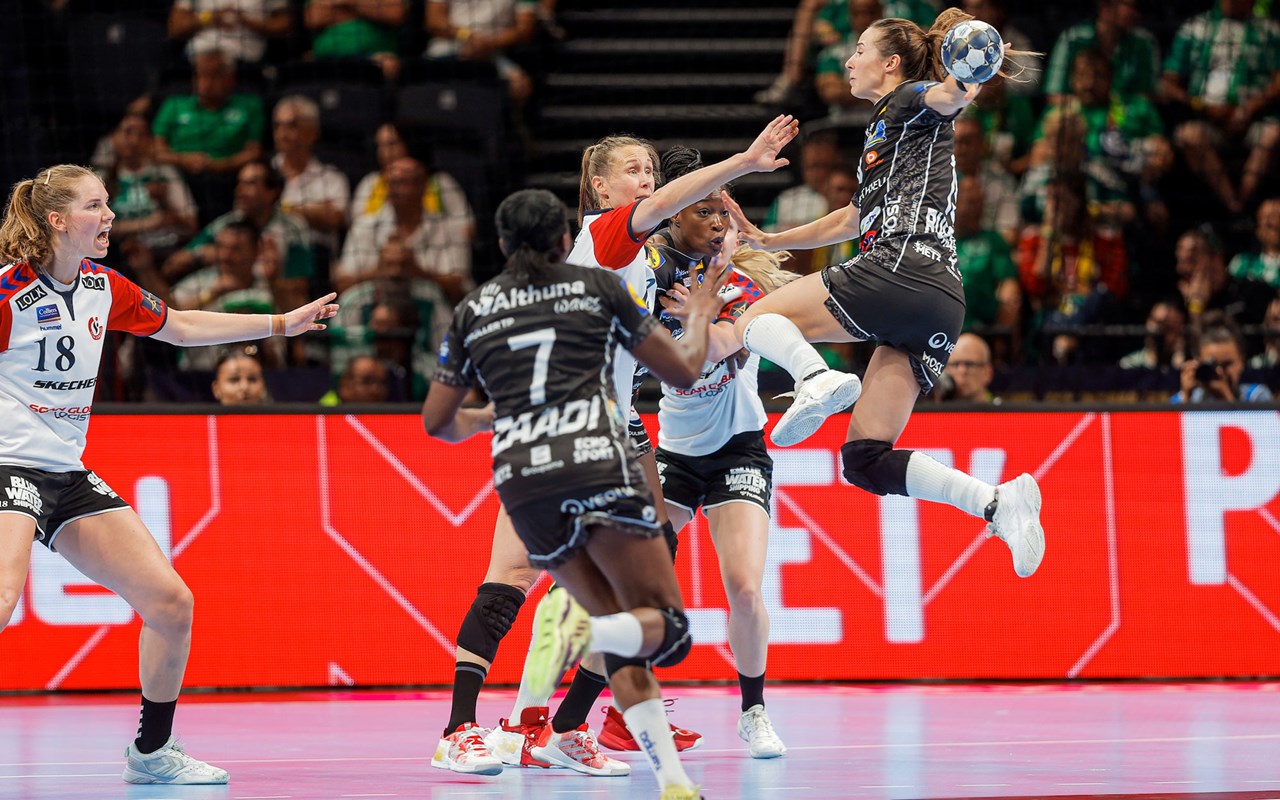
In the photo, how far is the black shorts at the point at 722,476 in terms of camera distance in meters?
6.30

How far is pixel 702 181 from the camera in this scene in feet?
17.0

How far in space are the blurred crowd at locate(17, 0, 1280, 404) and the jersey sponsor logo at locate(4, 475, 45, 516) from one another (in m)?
3.74

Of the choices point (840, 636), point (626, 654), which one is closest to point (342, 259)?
point (840, 636)

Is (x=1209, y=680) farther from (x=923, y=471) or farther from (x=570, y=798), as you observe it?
(x=570, y=798)

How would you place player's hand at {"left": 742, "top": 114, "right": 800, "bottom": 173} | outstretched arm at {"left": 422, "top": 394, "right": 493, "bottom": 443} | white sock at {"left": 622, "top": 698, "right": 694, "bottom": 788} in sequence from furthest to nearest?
player's hand at {"left": 742, "top": 114, "right": 800, "bottom": 173} → outstretched arm at {"left": 422, "top": 394, "right": 493, "bottom": 443} → white sock at {"left": 622, "top": 698, "right": 694, "bottom": 788}

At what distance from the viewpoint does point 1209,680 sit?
843cm

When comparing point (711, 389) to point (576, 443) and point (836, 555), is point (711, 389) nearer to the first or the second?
point (576, 443)

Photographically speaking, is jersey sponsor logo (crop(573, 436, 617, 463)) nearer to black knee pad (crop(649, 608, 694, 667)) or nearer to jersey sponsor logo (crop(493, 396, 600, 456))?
jersey sponsor logo (crop(493, 396, 600, 456))

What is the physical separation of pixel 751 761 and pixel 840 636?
2427 millimetres

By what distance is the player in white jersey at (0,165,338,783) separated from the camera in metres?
Answer: 5.50

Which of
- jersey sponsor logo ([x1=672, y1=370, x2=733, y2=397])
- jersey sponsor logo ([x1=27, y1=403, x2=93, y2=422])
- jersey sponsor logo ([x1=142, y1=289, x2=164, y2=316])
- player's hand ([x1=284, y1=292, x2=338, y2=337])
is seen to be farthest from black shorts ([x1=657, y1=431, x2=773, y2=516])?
jersey sponsor logo ([x1=27, y1=403, x2=93, y2=422])

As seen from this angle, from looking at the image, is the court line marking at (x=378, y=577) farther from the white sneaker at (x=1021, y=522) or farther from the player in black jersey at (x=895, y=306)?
the white sneaker at (x=1021, y=522)

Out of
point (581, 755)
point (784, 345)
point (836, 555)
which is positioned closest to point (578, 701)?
point (581, 755)

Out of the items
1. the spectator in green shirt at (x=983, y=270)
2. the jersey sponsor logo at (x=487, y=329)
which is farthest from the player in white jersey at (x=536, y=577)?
the spectator in green shirt at (x=983, y=270)
